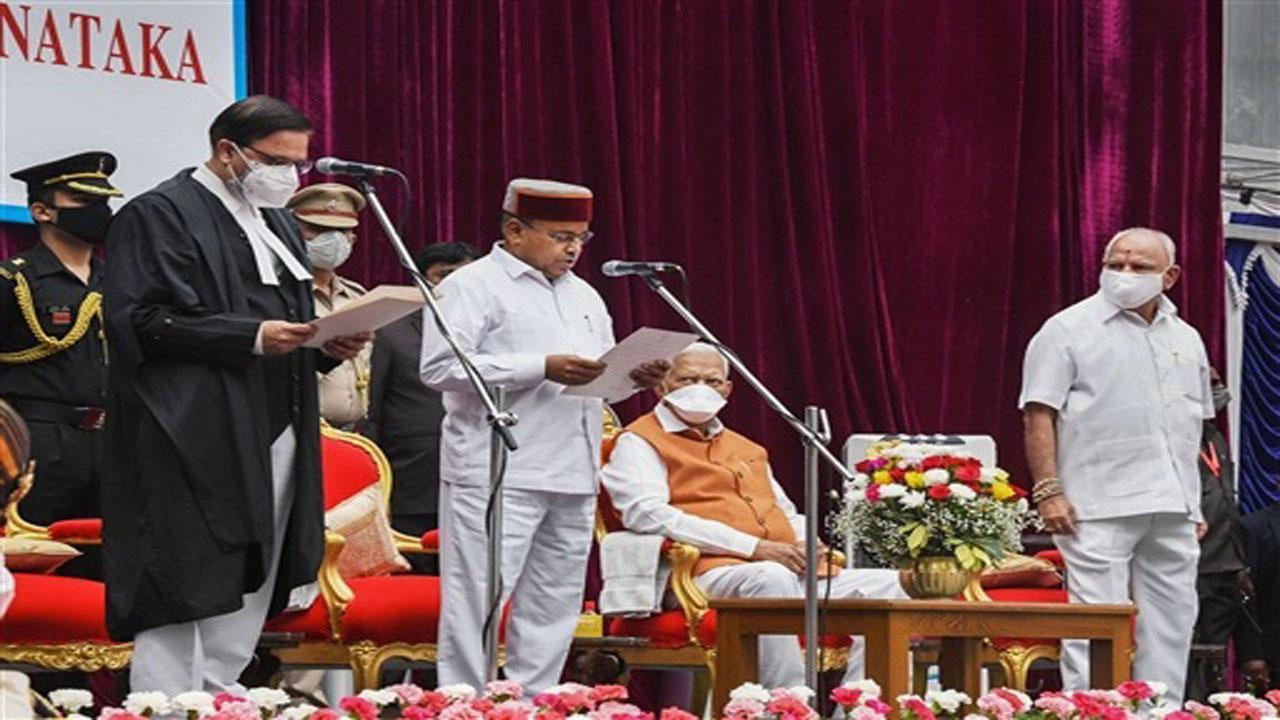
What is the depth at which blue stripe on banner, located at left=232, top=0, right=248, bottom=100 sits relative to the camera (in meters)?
7.58

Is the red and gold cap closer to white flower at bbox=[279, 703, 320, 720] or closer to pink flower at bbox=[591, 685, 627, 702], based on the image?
pink flower at bbox=[591, 685, 627, 702]

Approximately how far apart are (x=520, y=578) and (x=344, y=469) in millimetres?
634

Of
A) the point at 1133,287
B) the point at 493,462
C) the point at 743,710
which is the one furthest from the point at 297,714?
the point at 1133,287

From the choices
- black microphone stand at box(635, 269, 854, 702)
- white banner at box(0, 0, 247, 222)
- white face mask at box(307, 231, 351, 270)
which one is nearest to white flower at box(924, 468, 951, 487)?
black microphone stand at box(635, 269, 854, 702)

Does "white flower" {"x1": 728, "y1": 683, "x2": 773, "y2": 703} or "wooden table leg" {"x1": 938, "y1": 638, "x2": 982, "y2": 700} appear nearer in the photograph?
"white flower" {"x1": 728, "y1": 683, "x2": 773, "y2": 703}

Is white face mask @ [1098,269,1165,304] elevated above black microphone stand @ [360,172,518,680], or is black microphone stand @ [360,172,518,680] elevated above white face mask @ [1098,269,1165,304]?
white face mask @ [1098,269,1165,304]

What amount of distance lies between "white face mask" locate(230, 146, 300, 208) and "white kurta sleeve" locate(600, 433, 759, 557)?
1.86 metres

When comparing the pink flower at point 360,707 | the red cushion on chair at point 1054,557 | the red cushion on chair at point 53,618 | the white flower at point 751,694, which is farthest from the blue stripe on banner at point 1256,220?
the pink flower at point 360,707

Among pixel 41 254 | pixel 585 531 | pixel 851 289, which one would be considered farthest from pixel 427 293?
pixel 851 289

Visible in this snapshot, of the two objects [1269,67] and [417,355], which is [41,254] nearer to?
[417,355]

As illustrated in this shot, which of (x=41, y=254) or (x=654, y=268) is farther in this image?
(x=41, y=254)

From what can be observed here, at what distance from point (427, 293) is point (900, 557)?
1679mm

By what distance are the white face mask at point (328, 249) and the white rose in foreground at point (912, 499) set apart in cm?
178

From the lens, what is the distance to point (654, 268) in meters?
5.44
